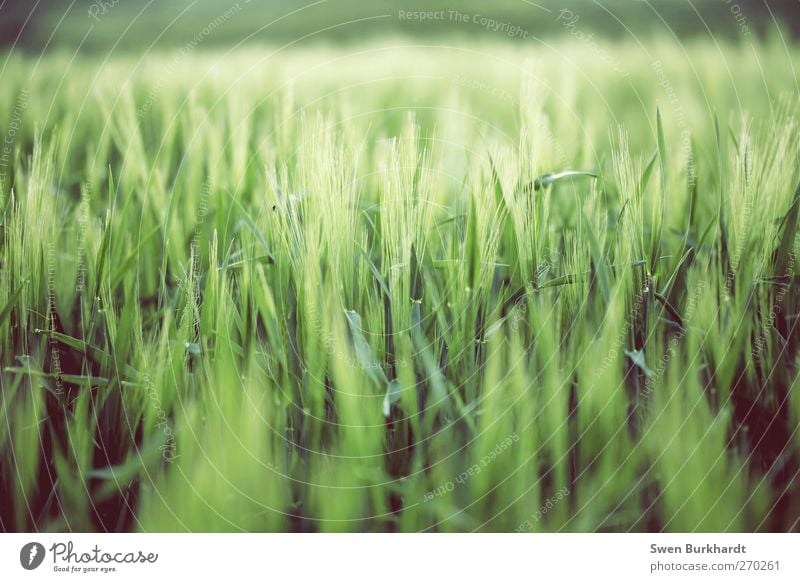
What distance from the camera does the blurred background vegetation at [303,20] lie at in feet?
2.03

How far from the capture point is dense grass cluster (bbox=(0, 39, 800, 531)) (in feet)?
1.74

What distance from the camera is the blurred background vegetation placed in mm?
620

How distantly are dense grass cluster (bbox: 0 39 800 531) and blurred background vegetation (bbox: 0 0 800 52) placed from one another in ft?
0.08

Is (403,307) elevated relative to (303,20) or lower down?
lower down

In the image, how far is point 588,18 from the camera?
625 millimetres

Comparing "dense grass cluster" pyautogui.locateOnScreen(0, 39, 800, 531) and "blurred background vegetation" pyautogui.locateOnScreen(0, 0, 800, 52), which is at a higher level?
"blurred background vegetation" pyautogui.locateOnScreen(0, 0, 800, 52)

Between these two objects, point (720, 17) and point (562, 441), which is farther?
point (720, 17)

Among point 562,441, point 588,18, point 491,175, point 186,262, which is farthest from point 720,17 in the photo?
point 186,262

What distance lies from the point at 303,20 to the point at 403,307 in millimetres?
306

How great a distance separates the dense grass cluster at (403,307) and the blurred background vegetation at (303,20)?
24 mm

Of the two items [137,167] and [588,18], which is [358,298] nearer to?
[137,167]

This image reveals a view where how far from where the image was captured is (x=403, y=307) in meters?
0.53

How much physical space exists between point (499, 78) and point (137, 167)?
0.36 m
